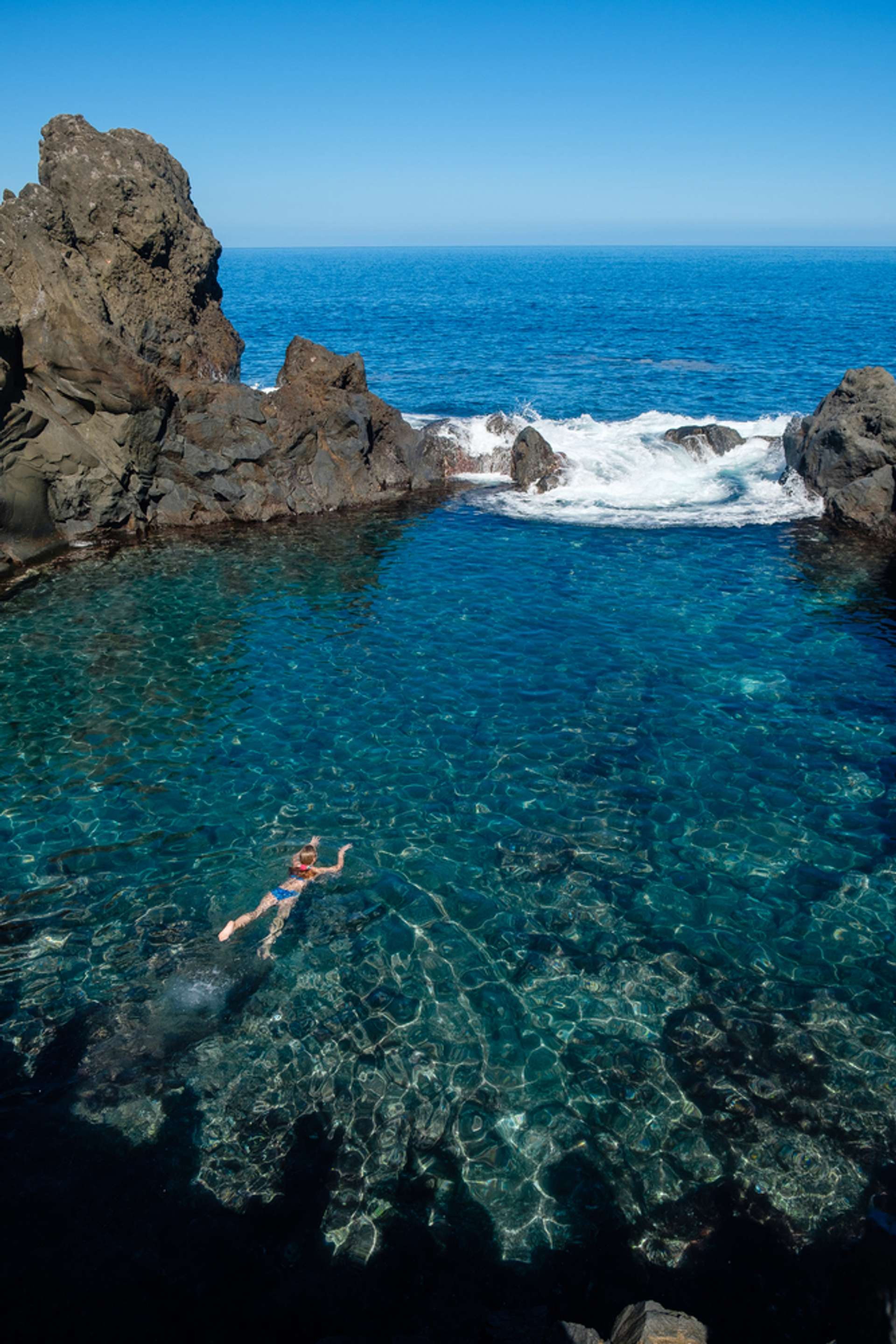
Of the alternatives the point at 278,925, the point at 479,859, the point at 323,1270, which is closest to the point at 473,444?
the point at 479,859

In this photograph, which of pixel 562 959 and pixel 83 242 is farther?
pixel 83 242

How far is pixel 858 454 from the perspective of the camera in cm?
3083

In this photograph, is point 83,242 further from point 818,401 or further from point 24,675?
point 818,401

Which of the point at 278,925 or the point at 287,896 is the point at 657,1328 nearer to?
the point at 278,925

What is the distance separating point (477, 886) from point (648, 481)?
2723 centimetres

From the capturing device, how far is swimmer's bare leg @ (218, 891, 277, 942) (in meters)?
12.7

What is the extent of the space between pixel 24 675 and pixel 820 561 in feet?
79.0

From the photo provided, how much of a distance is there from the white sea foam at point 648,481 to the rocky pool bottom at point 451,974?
34.6 feet

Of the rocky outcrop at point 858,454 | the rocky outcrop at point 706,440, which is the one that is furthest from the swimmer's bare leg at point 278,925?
the rocky outcrop at point 706,440

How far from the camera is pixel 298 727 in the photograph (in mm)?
18328

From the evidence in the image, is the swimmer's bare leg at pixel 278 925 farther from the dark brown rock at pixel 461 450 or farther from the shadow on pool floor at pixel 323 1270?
the dark brown rock at pixel 461 450

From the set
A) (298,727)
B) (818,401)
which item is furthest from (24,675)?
(818,401)

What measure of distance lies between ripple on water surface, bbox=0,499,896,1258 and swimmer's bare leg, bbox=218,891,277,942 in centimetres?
27

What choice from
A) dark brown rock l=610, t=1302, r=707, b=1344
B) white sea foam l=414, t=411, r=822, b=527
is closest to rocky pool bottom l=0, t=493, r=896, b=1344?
dark brown rock l=610, t=1302, r=707, b=1344
